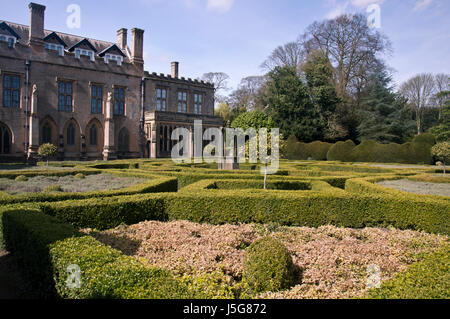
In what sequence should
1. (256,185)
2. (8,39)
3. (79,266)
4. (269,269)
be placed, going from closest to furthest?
(79,266) → (269,269) → (256,185) → (8,39)

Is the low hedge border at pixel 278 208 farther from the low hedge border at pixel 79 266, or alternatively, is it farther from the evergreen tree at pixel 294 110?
the evergreen tree at pixel 294 110

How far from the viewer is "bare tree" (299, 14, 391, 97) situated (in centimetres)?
3888

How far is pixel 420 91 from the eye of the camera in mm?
45281

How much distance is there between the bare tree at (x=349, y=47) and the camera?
38.9 meters

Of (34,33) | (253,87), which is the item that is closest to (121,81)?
(34,33)

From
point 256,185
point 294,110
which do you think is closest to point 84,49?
point 294,110

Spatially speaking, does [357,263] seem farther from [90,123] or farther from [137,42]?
[137,42]

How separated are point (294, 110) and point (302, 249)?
33579 mm

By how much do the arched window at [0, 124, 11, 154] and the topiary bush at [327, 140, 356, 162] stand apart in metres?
29.4

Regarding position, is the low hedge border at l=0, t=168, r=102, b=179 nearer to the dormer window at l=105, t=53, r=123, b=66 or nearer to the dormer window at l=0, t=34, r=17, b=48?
the dormer window at l=0, t=34, r=17, b=48

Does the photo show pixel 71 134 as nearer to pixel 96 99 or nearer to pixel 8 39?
pixel 96 99

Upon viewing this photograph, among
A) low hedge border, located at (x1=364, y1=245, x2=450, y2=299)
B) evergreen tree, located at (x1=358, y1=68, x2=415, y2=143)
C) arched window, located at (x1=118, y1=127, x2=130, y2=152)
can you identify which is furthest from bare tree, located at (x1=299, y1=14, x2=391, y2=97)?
low hedge border, located at (x1=364, y1=245, x2=450, y2=299)
